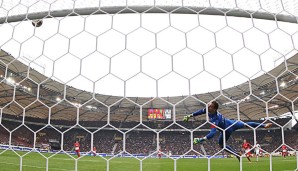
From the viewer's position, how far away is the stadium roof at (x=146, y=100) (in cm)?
108

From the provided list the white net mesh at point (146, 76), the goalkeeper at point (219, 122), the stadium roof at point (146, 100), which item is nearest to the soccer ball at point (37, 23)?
the white net mesh at point (146, 76)

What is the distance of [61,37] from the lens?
1229 mm

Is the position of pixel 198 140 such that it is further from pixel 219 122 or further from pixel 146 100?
pixel 146 100

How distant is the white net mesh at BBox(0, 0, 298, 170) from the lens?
1.08 meters

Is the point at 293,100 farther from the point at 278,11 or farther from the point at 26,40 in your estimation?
the point at 26,40

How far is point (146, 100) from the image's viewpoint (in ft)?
3.51

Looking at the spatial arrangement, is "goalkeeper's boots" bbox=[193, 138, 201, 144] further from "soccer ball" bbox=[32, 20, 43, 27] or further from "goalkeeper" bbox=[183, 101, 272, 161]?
"soccer ball" bbox=[32, 20, 43, 27]

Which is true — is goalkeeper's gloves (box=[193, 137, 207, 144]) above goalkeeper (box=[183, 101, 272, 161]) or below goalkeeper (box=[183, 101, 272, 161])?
below

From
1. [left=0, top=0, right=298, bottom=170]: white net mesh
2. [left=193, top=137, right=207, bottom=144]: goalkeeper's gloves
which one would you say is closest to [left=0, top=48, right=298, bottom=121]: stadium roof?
[left=0, top=0, right=298, bottom=170]: white net mesh

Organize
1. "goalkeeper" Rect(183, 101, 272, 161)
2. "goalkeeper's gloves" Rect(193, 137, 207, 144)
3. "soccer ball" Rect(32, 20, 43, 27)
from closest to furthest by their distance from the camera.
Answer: "goalkeeper" Rect(183, 101, 272, 161), "goalkeeper's gloves" Rect(193, 137, 207, 144), "soccer ball" Rect(32, 20, 43, 27)

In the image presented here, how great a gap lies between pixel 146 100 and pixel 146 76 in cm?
9

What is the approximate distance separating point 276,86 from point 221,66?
0.74ft

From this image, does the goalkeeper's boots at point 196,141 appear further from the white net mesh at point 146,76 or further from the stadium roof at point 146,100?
the stadium roof at point 146,100

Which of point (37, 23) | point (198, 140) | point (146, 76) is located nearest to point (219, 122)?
point (198, 140)
